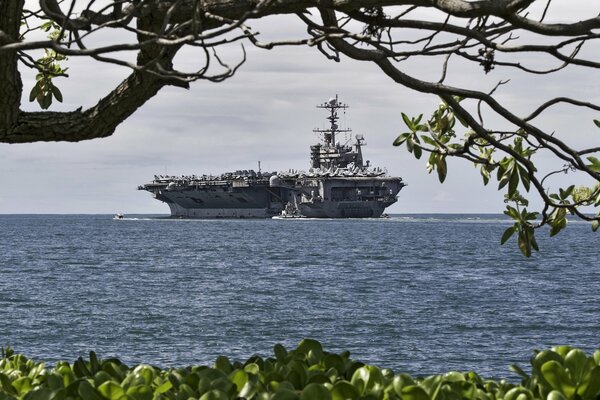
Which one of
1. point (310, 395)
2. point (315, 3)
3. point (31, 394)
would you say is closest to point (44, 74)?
point (315, 3)

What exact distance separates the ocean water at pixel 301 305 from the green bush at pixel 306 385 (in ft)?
12.1

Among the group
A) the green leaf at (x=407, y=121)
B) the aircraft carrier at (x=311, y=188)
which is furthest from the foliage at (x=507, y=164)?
the aircraft carrier at (x=311, y=188)

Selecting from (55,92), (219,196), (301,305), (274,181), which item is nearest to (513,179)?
(55,92)

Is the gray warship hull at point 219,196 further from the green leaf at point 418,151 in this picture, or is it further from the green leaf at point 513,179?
the green leaf at point 513,179

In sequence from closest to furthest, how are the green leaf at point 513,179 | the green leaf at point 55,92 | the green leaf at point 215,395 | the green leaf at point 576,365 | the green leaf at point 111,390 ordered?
the green leaf at point 215,395
the green leaf at point 111,390
the green leaf at point 576,365
the green leaf at point 513,179
the green leaf at point 55,92

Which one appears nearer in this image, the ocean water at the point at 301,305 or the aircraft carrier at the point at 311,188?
the ocean water at the point at 301,305

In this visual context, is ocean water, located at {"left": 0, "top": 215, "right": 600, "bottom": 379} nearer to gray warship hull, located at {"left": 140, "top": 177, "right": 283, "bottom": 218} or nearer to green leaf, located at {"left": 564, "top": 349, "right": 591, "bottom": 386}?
green leaf, located at {"left": 564, "top": 349, "right": 591, "bottom": 386}

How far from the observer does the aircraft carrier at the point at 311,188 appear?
4232 inches

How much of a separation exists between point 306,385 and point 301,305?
103 ft

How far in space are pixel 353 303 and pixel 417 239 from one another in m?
59.2

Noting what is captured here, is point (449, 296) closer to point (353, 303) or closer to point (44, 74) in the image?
point (353, 303)

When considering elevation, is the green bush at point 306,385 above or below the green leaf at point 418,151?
below

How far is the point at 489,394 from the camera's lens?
336 cm

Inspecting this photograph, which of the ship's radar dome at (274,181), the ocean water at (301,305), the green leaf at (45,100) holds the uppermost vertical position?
the ship's radar dome at (274,181)
